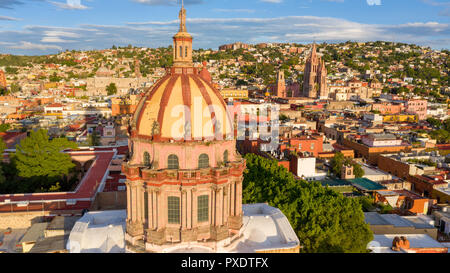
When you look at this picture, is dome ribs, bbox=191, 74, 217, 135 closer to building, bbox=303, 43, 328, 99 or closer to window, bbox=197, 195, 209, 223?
window, bbox=197, 195, 209, 223

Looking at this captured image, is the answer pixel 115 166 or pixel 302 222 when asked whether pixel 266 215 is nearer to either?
pixel 302 222

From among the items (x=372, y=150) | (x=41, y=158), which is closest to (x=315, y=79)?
(x=372, y=150)

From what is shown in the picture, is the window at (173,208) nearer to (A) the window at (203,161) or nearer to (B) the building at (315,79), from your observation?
(A) the window at (203,161)

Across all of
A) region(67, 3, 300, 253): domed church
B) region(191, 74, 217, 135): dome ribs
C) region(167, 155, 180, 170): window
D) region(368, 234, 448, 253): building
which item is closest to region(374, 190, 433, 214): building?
region(368, 234, 448, 253): building

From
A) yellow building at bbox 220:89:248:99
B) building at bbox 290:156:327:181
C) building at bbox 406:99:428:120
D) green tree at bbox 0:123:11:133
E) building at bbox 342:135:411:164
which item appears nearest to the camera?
building at bbox 290:156:327:181

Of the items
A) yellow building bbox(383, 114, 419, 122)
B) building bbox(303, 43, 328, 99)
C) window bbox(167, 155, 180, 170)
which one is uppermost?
building bbox(303, 43, 328, 99)

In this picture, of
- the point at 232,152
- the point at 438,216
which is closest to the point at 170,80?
the point at 232,152

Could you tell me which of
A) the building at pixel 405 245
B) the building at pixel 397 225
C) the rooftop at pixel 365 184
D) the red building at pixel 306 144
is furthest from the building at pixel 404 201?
the red building at pixel 306 144
